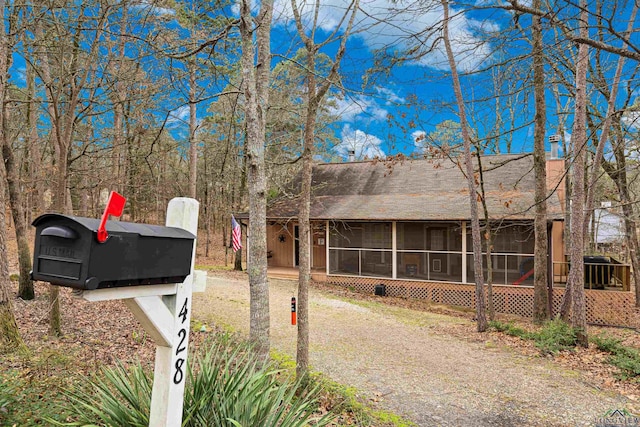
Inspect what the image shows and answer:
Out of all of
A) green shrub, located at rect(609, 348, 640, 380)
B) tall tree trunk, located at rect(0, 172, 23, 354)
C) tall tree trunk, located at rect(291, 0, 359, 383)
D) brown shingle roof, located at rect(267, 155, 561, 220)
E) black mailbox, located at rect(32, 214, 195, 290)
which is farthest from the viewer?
brown shingle roof, located at rect(267, 155, 561, 220)

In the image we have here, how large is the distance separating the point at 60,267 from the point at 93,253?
174 mm

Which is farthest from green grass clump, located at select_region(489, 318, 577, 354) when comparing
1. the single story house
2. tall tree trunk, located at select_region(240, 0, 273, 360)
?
tall tree trunk, located at select_region(240, 0, 273, 360)

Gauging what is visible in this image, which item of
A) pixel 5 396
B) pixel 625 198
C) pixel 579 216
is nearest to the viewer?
pixel 5 396

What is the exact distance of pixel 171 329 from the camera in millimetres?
1989

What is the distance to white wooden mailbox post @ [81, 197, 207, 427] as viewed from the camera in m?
1.90

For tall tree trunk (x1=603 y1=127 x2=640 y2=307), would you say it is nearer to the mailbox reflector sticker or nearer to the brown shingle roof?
the brown shingle roof

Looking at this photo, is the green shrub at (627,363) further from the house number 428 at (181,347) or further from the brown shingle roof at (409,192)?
the house number 428 at (181,347)

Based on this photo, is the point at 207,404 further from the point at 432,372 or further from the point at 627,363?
the point at 627,363

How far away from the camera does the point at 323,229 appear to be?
17.5 metres

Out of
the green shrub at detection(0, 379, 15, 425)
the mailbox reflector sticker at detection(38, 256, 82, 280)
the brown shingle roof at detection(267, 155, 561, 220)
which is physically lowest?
the green shrub at detection(0, 379, 15, 425)

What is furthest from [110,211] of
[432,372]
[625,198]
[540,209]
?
[625,198]

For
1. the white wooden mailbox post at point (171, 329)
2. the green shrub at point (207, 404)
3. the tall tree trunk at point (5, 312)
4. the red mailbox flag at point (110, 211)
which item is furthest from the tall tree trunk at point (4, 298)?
the red mailbox flag at point (110, 211)

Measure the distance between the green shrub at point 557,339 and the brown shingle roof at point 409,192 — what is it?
5.79m

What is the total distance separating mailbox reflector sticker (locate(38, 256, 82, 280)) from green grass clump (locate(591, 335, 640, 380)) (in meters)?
7.96
